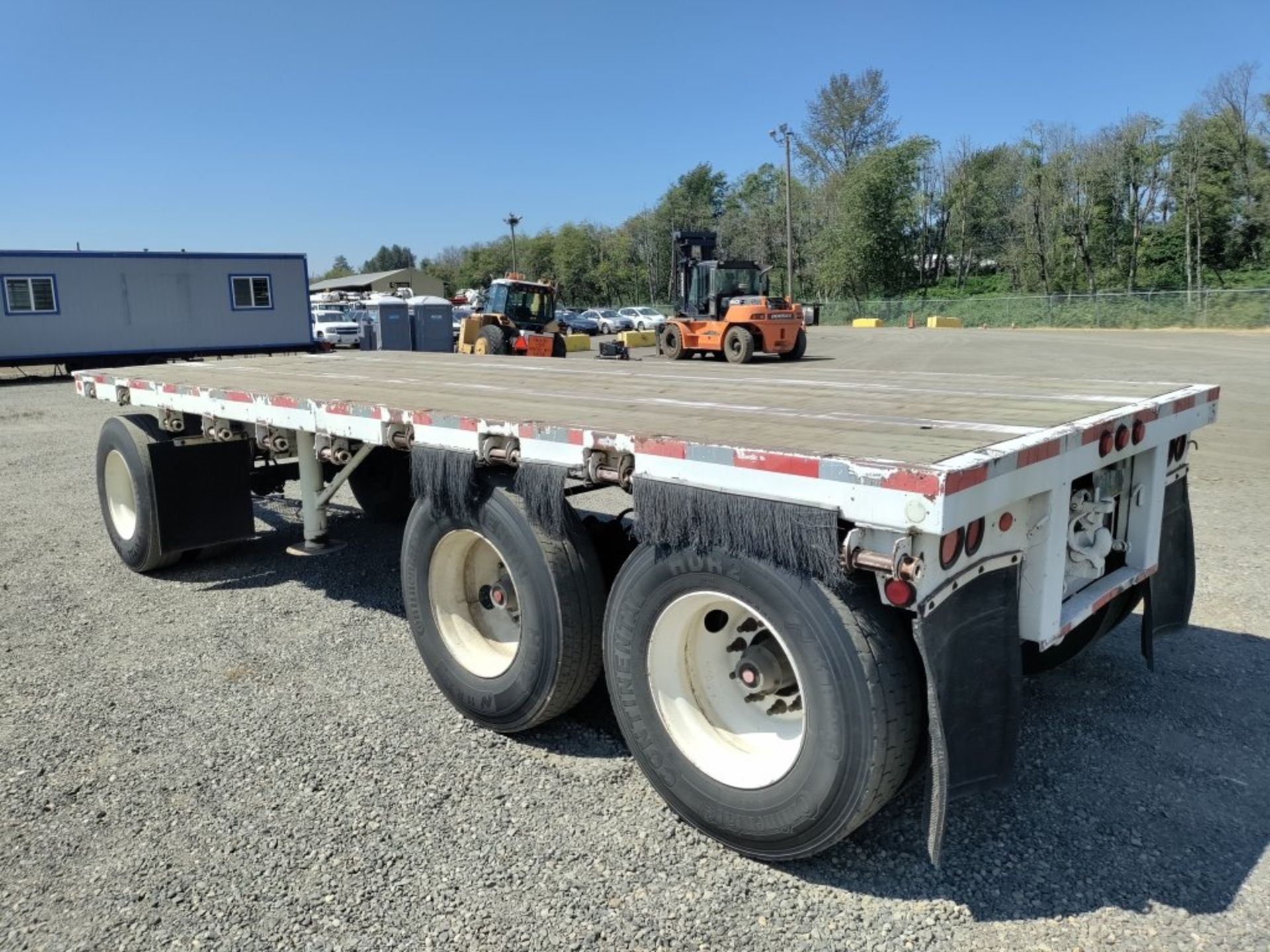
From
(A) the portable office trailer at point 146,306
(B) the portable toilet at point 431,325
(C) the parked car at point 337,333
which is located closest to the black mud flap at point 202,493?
(B) the portable toilet at point 431,325

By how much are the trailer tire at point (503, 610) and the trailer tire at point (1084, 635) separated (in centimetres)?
196

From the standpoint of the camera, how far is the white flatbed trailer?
260cm

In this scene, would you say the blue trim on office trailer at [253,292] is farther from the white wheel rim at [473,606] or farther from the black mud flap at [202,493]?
the white wheel rim at [473,606]

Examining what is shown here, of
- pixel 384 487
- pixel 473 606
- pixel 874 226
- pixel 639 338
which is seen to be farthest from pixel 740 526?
pixel 874 226

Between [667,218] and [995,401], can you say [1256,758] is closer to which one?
[995,401]

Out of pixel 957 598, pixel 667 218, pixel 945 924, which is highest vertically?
pixel 667 218

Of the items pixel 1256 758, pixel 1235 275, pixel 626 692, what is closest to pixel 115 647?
pixel 626 692

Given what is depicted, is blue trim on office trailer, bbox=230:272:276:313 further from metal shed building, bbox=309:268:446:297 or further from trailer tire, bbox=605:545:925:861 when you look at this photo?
metal shed building, bbox=309:268:446:297

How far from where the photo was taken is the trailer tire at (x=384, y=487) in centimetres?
734

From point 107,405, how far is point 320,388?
15077 millimetres

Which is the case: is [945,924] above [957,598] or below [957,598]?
below

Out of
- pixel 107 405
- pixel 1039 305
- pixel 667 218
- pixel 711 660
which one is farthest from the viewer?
pixel 667 218

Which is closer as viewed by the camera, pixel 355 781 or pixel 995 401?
pixel 355 781

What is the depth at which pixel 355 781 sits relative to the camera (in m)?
3.63
